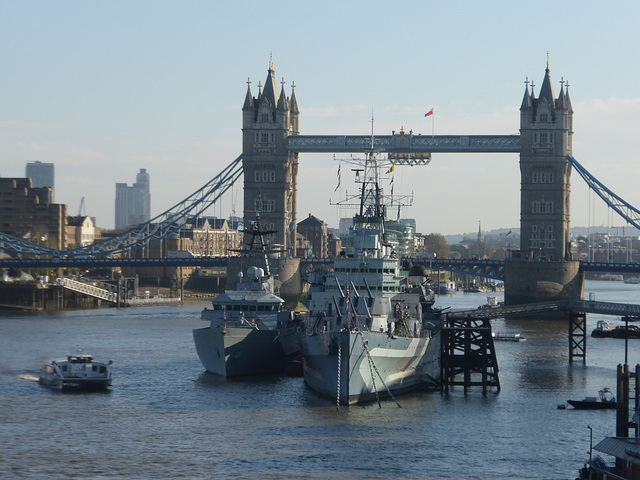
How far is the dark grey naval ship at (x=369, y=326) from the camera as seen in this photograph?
146ft

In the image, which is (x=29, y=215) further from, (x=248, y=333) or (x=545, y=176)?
(x=248, y=333)

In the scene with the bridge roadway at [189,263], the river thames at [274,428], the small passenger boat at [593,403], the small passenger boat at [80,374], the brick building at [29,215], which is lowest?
the river thames at [274,428]

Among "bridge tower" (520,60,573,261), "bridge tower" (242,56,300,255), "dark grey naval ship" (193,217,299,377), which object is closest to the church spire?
"bridge tower" (242,56,300,255)

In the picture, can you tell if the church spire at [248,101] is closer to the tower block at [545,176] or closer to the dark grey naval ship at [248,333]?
the tower block at [545,176]

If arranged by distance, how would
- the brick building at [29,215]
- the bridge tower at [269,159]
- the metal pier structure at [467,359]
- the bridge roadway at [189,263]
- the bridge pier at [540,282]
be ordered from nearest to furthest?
1. the metal pier structure at [467,359]
2. the bridge pier at [540,282]
3. the bridge roadway at [189,263]
4. the bridge tower at [269,159]
5. the brick building at [29,215]

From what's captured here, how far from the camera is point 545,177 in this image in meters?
111

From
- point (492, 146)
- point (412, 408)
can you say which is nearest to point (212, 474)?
point (412, 408)

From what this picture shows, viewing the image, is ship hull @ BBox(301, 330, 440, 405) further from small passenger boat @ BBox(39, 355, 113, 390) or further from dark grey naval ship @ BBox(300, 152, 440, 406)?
small passenger boat @ BBox(39, 355, 113, 390)

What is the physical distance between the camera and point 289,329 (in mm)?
57531

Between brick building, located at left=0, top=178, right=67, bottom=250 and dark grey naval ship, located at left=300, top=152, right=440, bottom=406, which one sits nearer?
dark grey naval ship, located at left=300, top=152, right=440, bottom=406

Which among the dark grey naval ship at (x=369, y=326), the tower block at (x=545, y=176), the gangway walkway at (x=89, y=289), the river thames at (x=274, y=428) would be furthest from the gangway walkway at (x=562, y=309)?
the gangway walkway at (x=89, y=289)

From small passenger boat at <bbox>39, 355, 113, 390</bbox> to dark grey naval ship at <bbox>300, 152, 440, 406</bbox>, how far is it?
351 inches

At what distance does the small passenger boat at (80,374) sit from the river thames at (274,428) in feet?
2.32

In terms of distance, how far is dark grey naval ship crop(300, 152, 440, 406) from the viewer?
1754 inches
